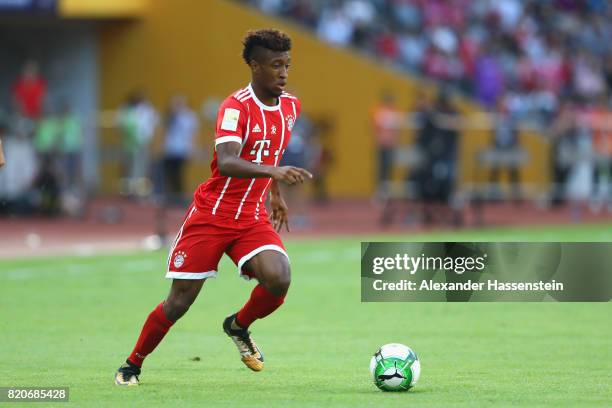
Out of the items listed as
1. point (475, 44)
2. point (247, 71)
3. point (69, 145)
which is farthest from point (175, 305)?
point (475, 44)

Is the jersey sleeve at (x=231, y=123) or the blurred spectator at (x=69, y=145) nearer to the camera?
the jersey sleeve at (x=231, y=123)

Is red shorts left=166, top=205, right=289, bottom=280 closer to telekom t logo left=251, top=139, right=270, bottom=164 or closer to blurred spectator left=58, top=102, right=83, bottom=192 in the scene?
telekom t logo left=251, top=139, right=270, bottom=164

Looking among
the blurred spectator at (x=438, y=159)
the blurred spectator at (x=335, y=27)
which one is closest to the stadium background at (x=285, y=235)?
the blurred spectator at (x=335, y=27)

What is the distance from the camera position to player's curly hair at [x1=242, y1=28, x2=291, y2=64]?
388 inches

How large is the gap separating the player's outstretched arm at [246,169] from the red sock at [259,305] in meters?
0.97

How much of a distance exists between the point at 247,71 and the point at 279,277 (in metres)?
24.3

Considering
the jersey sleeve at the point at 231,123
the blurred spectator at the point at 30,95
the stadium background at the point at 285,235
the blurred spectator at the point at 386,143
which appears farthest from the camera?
the blurred spectator at the point at 30,95

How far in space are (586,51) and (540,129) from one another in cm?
840

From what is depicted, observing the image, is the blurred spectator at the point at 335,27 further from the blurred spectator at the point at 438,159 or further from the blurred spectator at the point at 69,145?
the blurred spectator at the point at 69,145

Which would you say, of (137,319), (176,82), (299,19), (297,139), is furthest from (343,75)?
(137,319)

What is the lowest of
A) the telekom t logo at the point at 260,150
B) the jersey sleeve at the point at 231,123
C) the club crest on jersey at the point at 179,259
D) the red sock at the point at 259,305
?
the red sock at the point at 259,305

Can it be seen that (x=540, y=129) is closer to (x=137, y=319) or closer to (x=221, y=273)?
(x=221, y=273)

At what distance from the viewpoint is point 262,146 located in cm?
989

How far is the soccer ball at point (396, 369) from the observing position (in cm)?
950
